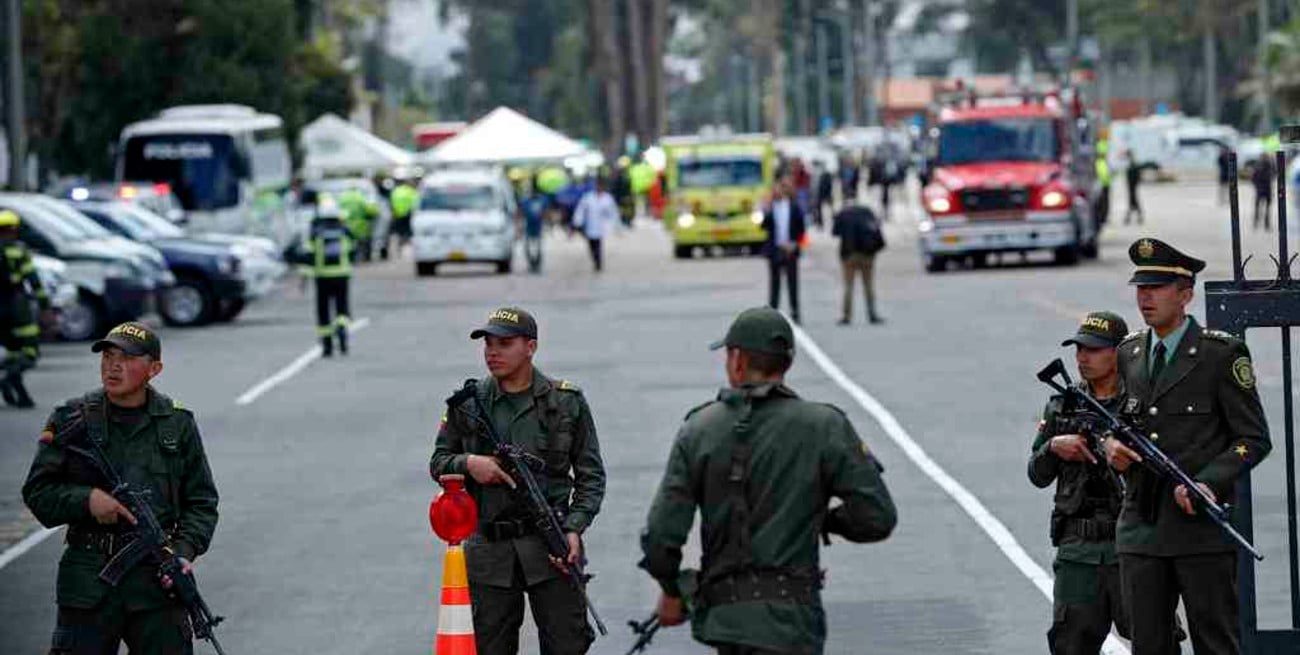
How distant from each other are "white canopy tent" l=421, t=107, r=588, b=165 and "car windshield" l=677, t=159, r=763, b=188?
21155 mm

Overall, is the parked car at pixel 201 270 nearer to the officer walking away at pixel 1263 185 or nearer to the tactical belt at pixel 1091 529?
the officer walking away at pixel 1263 185

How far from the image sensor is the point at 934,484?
18422mm

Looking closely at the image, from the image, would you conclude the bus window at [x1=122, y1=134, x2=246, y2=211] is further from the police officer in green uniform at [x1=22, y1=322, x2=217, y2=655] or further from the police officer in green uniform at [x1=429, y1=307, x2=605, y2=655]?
the police officer in green uniform at [x1=22, y1=322, x2=217, y2=655]

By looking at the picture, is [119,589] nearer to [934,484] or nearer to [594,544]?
[594,544]

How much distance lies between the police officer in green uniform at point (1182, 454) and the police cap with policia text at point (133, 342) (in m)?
3.15

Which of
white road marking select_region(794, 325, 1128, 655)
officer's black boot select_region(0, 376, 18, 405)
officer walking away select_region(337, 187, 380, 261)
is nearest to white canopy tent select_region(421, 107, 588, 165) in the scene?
officer walking away select_region(337, 187, 380, 261)

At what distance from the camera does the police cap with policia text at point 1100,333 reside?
395 inches

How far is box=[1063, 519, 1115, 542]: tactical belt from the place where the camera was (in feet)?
33.2

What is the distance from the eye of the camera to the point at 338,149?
7794 cm

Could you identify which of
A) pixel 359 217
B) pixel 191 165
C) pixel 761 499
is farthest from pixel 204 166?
pixel 761 499

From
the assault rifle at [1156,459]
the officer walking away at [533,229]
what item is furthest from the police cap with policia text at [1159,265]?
the officer walking away at [533,229]

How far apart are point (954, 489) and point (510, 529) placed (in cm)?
866

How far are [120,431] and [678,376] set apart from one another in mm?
17949

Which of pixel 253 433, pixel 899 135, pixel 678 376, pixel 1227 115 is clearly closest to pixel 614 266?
pixel 678 376
